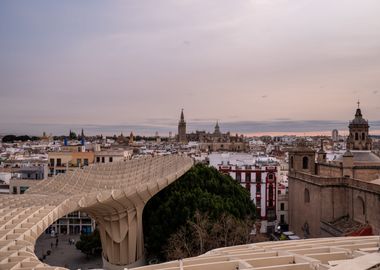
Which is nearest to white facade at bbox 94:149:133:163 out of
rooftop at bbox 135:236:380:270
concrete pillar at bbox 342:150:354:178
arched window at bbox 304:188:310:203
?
arched window at bbox 304:188:310:203

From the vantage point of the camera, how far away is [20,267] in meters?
9.69

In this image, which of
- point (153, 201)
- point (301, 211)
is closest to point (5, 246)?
point (153, 201)

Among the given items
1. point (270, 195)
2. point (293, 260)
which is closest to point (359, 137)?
point (270, 195)

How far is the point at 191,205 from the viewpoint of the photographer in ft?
85.9

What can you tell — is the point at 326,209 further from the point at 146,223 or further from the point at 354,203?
the point at 146,223

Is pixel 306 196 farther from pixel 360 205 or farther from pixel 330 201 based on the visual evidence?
pixel 360 205

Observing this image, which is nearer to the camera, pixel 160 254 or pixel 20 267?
pixel 20 267

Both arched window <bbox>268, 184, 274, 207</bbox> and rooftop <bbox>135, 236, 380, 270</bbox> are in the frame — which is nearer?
rooftop <bbox>135, 236, 380, 270</bbox>

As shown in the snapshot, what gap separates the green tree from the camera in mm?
25672

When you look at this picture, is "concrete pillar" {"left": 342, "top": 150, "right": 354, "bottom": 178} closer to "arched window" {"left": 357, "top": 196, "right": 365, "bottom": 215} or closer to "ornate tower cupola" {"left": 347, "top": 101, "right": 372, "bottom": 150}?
"arched window" {"left": 357, "top": 196, "right": 365, "bottom": 215}

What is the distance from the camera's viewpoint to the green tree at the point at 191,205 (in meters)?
25.7

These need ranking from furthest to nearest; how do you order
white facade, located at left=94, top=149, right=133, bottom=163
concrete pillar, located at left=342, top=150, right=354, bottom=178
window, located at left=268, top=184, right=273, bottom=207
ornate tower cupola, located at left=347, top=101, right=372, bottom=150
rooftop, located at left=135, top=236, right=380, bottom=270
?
white facade, located at left=94, top=149, right=133, bottom=163, window, located at left=268, top=184, right=273, bottom=207, ornate tower cupola, located at left=347, top=101, right=372, bottom=150, concrete pillar, located at left=342, top=150, right=354, bottom=178, rooftop, located at left=135, top=236, right=380, bottom=270

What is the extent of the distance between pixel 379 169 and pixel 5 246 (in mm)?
29856

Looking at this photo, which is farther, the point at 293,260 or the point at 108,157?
the point at 108,157
